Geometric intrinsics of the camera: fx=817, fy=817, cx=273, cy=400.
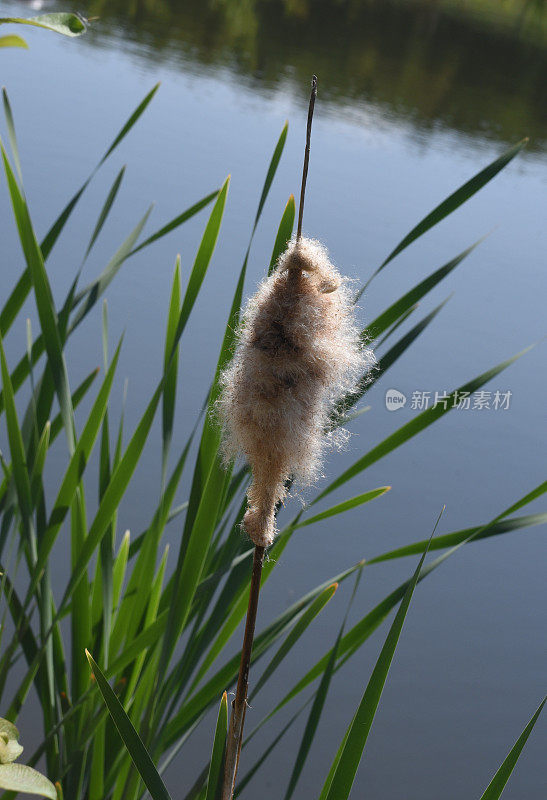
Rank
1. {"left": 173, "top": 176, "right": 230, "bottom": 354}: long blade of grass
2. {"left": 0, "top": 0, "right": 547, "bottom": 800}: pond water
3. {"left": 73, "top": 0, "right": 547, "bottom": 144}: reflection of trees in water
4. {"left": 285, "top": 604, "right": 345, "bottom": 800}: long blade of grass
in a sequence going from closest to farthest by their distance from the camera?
{"left": 285, "top": 604, "right": 345, "bottom": 800}: long blade of grass < {"left": 173, "top": 176, "right": 230, "bottom": 354}: long blade of grass < {"left": 0, "top": 0, "right": 547, "bottom": 800}: pond water < {"left": 73, "top": 0, "right": 547, "bottom": 144}: reflection of trees in water

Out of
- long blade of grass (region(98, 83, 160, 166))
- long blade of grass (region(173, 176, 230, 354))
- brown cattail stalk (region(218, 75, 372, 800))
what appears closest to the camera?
brown cattail stalk (region(218, 75, 372, 800))

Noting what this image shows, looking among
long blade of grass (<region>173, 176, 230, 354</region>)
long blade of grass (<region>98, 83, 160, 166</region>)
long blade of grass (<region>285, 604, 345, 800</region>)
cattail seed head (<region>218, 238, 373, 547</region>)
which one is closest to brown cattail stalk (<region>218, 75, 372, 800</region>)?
cattail seed head (<region>218, 238, 373, 547</region>)

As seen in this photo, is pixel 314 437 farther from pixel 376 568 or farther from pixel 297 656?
pixel 376 568

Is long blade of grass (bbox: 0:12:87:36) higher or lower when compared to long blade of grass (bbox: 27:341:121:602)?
higher

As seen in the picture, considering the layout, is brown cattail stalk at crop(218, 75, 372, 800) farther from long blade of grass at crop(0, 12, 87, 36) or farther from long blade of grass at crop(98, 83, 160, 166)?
long blade of grass at crop(98, 83, 160, 166)

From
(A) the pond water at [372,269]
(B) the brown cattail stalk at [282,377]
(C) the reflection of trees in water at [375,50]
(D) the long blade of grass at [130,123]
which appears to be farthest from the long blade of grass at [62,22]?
(C) the reflection of trees in water at [375,50]

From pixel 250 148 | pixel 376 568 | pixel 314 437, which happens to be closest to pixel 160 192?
pixel 250 148

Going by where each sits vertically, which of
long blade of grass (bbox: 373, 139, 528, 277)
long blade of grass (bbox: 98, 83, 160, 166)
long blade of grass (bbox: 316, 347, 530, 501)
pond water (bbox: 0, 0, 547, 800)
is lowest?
pond water (bbox: 0, 0, 547, 800)

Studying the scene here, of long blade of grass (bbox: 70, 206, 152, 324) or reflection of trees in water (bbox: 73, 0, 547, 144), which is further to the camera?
reflection of trees in water (bbox: 73, 0, 547, 144)
